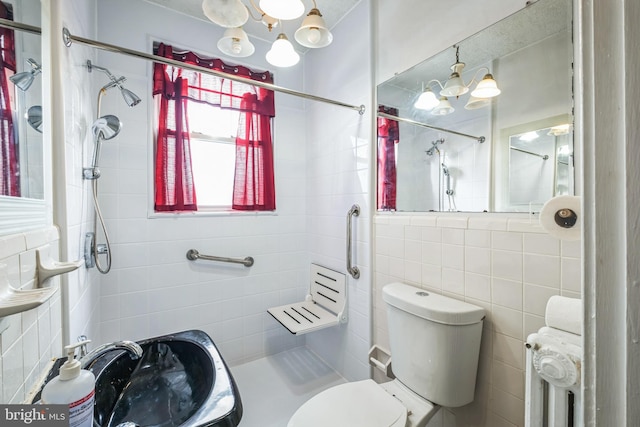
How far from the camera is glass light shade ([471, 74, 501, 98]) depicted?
1115 mm

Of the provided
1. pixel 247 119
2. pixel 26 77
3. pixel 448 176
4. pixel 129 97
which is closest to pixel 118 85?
pixel 129 97

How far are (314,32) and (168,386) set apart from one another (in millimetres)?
1632

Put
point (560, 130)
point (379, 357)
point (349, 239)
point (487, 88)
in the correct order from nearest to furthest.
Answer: point (560, 130) < point (487, 88) < point (379, 357) < point (349, 239)

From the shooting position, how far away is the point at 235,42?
1.33 meters

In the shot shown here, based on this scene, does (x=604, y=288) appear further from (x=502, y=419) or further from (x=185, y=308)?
(x=185, y=308)

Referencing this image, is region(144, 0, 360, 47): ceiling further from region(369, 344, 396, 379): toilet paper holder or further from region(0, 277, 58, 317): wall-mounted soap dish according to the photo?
region(369, 344, 396, 379): toilet paper holder

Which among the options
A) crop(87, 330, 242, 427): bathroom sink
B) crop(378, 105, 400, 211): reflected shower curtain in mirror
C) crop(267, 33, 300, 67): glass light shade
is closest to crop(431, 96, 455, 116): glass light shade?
crop(378, 105, 400, 211): reflected shower curtain in mirror

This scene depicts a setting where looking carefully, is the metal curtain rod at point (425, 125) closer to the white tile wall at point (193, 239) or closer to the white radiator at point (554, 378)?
the white tile wall at point (193, 239)

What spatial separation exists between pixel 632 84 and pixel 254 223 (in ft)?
6.46

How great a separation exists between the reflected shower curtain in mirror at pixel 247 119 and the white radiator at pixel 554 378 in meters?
1.74

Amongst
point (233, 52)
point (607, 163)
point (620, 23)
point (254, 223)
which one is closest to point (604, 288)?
point (607, 163)

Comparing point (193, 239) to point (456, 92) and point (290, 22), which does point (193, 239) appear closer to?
point (290, 22)

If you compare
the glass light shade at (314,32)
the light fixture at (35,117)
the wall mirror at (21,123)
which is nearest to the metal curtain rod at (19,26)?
the wall mirror at (21,123)

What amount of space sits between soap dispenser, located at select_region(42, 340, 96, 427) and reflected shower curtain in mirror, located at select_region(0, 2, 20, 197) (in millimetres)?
394
